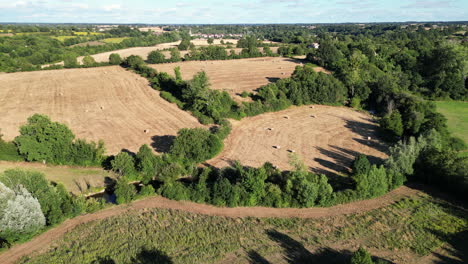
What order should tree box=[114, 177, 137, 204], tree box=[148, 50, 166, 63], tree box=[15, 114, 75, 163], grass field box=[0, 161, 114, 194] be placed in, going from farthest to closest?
tree box=[148, 50, 166, 63] → tree box=[15, 114, 75, 163] → grass field box=[0, 161, 114, 194] → tree box=[114, 177, 137, 204]

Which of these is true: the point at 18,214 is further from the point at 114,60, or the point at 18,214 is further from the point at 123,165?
the point at 114,60

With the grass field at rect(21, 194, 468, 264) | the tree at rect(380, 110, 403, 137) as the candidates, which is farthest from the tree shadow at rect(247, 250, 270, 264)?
the tree at rect(380, 110, 403, 137)

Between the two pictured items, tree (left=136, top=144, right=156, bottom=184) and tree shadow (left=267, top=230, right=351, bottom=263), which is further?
tree (left=136, top=144, right=156, bottom=184)

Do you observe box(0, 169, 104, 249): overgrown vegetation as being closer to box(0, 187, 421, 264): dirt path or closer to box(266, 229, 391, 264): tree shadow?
box(0, 187, 421, 264): dirt path

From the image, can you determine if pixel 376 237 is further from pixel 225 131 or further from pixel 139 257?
pixel 225 131

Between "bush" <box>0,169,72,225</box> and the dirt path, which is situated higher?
"bush" <box>0,169,72,225</box>

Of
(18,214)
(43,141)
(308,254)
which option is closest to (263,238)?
(308,254)

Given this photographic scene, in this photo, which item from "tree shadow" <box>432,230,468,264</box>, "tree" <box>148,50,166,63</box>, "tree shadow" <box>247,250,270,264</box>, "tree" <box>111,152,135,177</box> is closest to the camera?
"tree shadow" <box>247,250,270,264</box>
